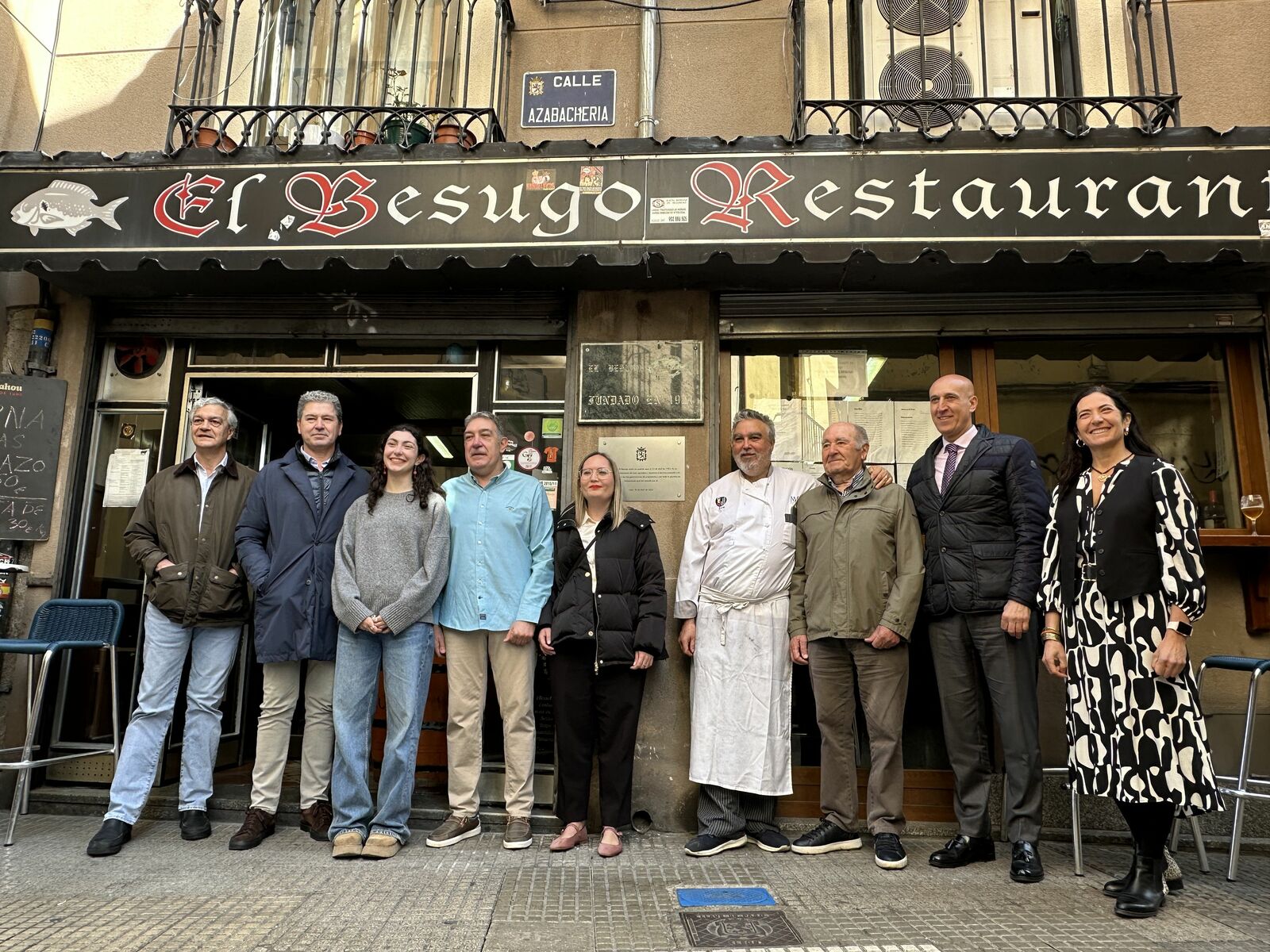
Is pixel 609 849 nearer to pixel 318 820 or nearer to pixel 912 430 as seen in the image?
pixel 318 820

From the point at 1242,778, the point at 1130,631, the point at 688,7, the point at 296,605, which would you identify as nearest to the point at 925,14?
the point at 688,7

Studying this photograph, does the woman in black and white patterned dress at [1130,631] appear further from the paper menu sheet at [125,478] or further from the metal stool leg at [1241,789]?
the paper menu sheet at [125,478]

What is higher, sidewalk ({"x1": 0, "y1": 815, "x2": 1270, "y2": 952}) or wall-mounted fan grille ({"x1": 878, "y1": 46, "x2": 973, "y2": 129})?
wall-mounted fan grille ({"x1": 878, "y1": 46, "x2": 973, "y2": 129})

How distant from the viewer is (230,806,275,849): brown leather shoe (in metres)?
4.09

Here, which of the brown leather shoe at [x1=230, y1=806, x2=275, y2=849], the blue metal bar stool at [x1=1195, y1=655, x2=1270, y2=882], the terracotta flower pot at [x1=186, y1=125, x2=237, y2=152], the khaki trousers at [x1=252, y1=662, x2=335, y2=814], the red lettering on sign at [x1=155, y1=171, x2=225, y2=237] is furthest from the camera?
the terracotta flower pot at [x1=186, y1=125, x2=237, y2=152]

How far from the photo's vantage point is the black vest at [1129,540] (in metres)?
3.40

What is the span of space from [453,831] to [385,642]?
3.33ft

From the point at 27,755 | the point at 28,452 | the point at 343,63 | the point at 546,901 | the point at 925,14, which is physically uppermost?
the point at 925,14

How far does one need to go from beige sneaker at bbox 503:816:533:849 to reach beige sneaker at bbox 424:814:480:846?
176 mm

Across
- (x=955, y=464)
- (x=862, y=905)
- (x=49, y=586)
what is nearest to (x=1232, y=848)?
(x=862, y=905)

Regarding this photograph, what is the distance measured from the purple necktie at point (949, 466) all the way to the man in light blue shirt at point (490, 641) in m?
2.04

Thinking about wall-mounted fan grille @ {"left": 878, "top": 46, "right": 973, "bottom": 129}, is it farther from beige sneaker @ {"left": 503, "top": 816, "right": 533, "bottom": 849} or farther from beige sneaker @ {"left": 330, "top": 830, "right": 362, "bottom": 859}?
beige sneaker @ {"left": 330, "top": 830, "right": 362, "bottom": 859}

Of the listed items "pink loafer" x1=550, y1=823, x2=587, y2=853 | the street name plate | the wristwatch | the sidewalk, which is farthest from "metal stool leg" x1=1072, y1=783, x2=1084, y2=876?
the street name plate

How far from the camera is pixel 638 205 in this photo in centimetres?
441
